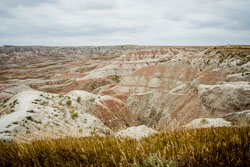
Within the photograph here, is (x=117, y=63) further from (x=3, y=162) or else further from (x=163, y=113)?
(x=3, y=162)

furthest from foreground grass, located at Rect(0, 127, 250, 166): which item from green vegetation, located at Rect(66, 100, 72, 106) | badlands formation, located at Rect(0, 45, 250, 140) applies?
green vegetation, located at Rect(66, 100, 72, 106)

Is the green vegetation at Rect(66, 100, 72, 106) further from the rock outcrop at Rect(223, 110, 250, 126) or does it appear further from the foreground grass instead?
the rock outcrop at Rect(223, 110, 250, 126)

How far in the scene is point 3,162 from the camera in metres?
3.20

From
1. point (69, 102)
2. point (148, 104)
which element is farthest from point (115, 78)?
point (69, 102)

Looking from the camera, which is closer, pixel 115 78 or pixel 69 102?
pixel 69 102

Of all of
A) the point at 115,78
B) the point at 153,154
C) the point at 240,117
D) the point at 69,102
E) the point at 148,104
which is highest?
the point at 153,154

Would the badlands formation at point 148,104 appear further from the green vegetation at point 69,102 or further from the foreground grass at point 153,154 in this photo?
the foreground grass at point 153,154

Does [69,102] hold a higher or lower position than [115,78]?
higher

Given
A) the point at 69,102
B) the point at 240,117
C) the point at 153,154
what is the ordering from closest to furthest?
1. the point at 153,154
2. the point at 240,117
3. the point at 69,102

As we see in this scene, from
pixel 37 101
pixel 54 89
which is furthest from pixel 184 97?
pixel 54 89

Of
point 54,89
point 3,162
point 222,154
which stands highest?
point 222,154

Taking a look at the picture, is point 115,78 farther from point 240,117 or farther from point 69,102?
point 240,117

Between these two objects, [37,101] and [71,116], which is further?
[37,101]

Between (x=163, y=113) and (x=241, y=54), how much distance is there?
85.4ft
